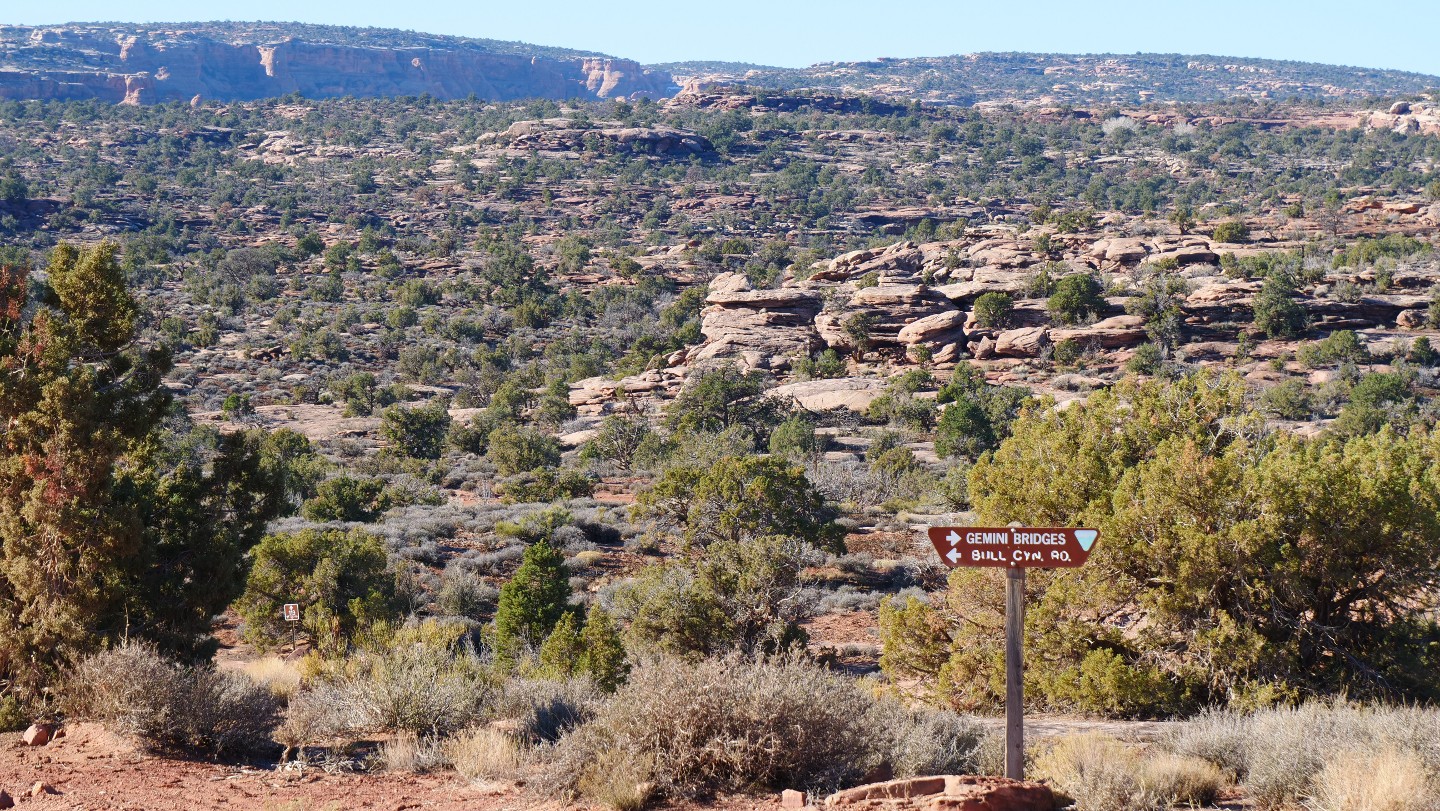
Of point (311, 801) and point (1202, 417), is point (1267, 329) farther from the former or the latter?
point (311, 801)

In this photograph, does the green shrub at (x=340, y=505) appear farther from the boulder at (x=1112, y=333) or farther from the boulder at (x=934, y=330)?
the boulder at (x=1112, y=333)

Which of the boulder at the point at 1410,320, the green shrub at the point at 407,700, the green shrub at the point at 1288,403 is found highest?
the green shrub at the point at 407,700

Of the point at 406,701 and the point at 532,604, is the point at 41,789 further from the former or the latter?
the point at 532,604

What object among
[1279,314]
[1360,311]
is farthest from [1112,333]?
[1360,311]

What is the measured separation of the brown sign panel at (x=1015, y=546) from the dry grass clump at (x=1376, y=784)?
5.53 ft

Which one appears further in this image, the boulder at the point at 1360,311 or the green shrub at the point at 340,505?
the boulder at the point at 1360,311

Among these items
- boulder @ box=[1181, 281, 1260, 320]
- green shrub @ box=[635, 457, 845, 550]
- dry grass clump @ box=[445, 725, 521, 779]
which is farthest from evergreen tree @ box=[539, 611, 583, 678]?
boulder @ box=[1181, 281, 1260, 320]

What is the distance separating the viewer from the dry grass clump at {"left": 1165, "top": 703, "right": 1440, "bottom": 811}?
5516mm

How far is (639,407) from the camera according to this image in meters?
46.2

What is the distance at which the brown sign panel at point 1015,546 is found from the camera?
5980 millimetres

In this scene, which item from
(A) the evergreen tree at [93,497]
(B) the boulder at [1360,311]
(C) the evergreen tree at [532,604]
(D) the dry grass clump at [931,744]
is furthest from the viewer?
(B) the boulder at [1360,311]

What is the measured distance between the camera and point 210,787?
22.6 ft

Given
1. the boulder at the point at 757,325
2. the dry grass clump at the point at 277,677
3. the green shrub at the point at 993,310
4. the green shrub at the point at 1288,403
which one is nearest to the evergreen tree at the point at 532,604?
the dry grass clump at the point at 277,677

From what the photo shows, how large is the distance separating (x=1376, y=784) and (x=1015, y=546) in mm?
2091
